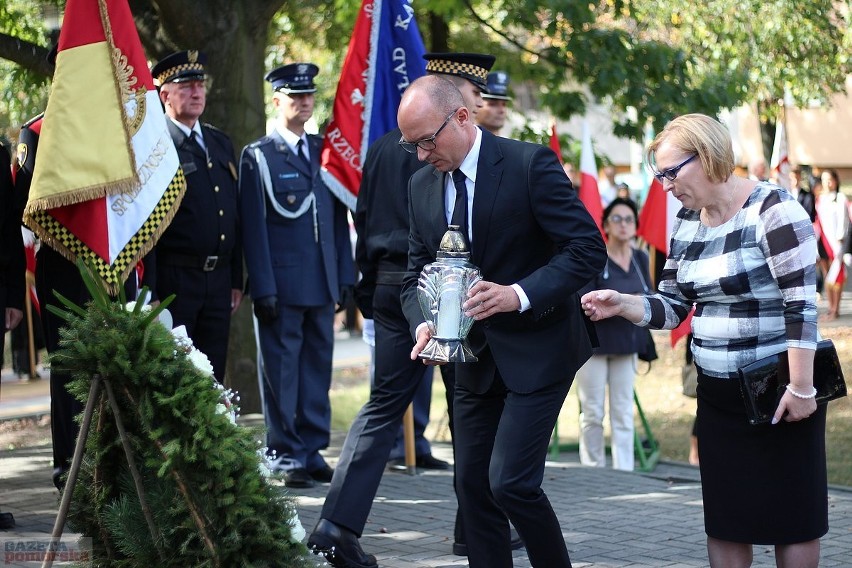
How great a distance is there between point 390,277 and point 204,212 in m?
1.53

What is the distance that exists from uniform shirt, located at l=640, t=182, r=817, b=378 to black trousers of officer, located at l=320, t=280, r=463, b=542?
1428 millimetres

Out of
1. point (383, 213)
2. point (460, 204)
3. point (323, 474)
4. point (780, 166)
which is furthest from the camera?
point (780, 166)

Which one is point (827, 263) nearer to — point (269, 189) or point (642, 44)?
point (642, 44)

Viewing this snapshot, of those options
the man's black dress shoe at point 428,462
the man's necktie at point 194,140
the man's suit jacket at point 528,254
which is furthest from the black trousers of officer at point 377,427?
the man's black dress shoe at point 428,462

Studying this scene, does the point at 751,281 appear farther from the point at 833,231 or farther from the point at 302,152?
the point at 833,231

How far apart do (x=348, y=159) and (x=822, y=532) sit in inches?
165

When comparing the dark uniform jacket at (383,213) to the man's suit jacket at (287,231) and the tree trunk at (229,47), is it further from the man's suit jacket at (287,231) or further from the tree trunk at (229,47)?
the tree trunk at (229,47)

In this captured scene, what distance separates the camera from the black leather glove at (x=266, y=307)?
7.48 meters

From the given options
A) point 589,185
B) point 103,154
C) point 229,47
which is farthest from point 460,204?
point 589,185

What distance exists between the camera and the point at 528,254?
4.54 meters

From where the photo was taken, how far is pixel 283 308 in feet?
25.3

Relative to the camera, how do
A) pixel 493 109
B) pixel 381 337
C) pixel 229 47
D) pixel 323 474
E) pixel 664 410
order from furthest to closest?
1. pixel 664 410
2. pixel 229 47
3. pixel 323 474
4. pixel 493 109
5. pixel 381 337

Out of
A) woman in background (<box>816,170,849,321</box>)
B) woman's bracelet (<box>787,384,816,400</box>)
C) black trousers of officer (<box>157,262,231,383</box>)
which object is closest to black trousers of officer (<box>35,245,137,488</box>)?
black trousers of officer (<box>157,262,231,383</box>)

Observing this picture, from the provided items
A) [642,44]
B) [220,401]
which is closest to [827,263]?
[642,44]
